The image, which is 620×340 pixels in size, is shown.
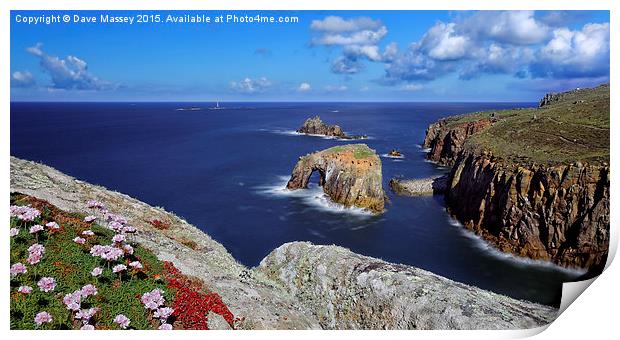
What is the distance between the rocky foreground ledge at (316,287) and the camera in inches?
625

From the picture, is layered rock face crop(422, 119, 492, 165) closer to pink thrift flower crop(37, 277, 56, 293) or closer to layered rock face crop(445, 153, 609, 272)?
layered rock face crop(445, 153, 609, 272)

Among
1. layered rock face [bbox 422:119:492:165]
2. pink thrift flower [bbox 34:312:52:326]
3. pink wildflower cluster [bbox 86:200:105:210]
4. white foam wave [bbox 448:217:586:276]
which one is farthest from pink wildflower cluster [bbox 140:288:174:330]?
layered rock face [bbox 422:119:492:165]

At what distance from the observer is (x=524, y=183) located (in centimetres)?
4450

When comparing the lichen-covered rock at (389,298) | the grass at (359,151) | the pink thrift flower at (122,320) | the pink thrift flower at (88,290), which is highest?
the grass at (359,151)

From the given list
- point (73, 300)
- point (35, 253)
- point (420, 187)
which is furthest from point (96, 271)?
point (420, 187)

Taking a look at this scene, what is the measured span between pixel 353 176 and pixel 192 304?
51.4m

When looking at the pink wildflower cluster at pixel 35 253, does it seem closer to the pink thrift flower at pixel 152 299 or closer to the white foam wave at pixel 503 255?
the pink thrift flower at pixel 152 299

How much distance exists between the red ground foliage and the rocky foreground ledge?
0.68m

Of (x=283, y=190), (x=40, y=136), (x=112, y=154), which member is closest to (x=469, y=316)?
(x=283, y=190)

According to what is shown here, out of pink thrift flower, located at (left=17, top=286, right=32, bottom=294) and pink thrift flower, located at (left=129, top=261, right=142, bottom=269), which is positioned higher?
pink thrift flower, located at (left=129, top=261, right=142, bottom=269)

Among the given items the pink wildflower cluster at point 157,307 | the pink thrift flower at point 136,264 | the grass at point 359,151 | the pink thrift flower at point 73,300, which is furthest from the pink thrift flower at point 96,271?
the grass at point 359,151

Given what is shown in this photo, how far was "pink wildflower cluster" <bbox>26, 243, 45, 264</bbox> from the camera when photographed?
1396 cm

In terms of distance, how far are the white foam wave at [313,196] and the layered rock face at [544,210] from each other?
621 inches

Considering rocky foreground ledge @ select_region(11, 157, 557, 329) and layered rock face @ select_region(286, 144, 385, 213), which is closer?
rocky foreground ledge @ select_region(11, 157, 557, 329)
